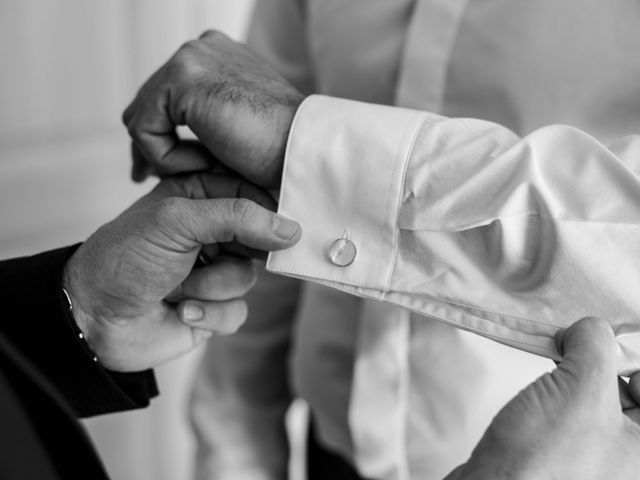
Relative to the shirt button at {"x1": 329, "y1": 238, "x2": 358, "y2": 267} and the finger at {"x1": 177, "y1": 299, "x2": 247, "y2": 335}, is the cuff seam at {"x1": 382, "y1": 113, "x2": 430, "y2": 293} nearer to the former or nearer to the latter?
the shirt button at {"x1": 329, "y1": 238, "x2": 358, "y2": 267}

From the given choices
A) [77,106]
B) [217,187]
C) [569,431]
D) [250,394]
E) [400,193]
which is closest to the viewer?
[569,431]

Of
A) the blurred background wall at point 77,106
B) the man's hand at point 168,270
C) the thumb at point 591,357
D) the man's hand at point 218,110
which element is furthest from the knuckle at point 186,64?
the blurred background wall at point 77,106

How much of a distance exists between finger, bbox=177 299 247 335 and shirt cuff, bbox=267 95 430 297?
0.15 metres

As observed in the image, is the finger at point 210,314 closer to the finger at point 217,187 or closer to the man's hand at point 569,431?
the finger at point 217,187

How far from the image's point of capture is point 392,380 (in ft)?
2.48

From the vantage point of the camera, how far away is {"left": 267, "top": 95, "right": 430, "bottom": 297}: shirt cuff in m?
0.54

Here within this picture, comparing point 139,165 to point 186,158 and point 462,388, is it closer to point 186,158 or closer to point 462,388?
point 186,158

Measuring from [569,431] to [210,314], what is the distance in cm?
39

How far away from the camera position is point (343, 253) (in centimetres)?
55

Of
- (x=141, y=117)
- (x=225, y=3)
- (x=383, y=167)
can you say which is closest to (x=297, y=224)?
(x=383, y=167)

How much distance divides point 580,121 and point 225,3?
1078 millimetres

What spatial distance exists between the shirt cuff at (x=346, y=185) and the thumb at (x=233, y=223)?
0.6 inches

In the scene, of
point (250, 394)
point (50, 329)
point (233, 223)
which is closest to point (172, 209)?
point (233, 223)

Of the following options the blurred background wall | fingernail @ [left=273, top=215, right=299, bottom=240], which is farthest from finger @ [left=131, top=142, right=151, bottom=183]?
the blurred background wall
